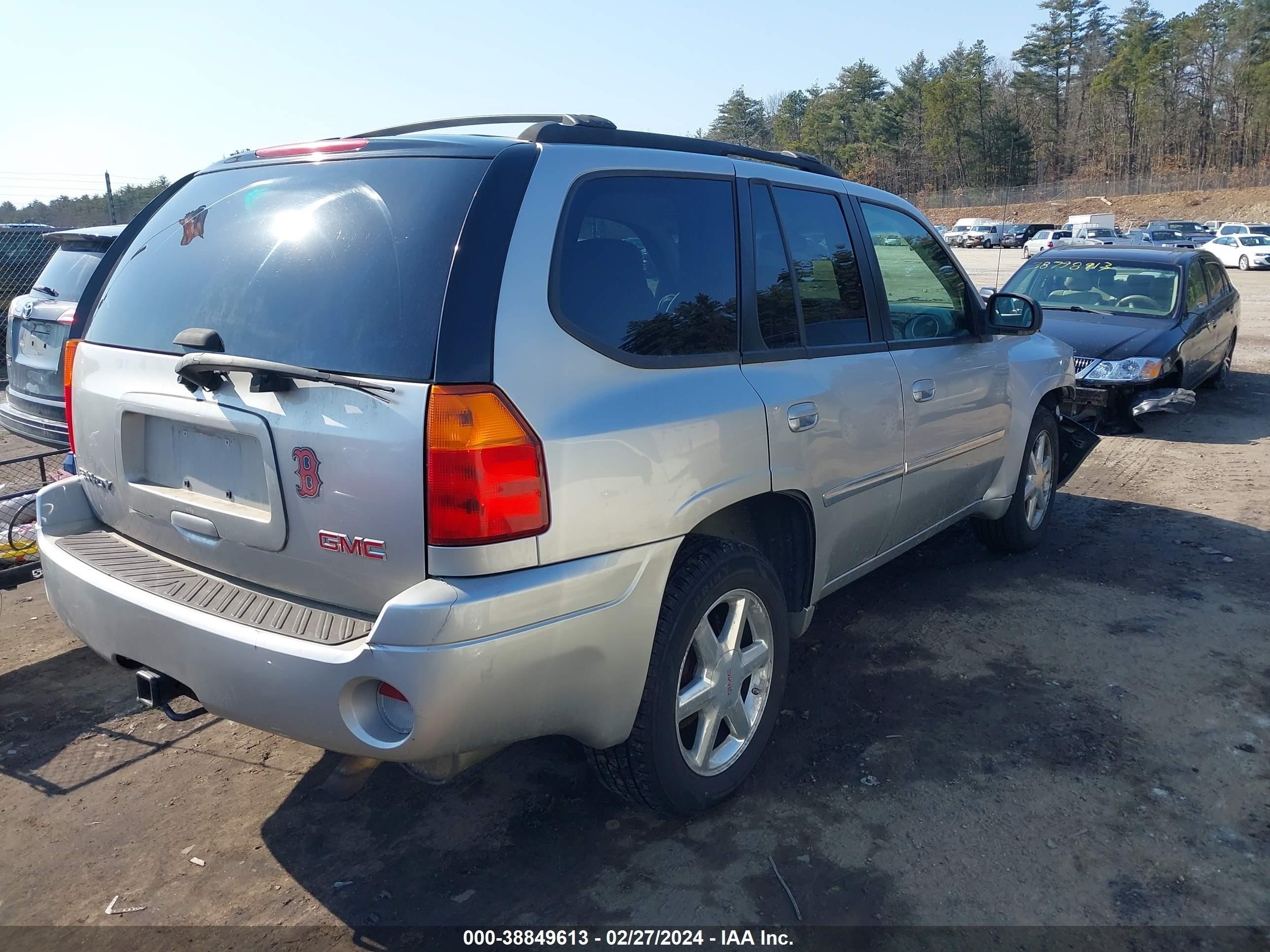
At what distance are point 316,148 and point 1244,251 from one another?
1625 inches

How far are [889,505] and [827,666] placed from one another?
78cm

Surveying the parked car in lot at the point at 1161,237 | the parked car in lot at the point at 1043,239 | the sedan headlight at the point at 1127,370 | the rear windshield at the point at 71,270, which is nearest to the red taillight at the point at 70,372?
the rear windshield at the point at 71,270

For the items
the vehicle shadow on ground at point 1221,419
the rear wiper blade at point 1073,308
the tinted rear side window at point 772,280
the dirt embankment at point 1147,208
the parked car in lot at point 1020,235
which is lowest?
the vehicle shadow on ground at point 1221,419

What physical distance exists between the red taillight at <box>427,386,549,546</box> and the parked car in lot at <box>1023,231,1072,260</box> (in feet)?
150

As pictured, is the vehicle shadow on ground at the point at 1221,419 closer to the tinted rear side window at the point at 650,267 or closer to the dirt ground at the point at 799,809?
the dirt ground at the point at 799,809

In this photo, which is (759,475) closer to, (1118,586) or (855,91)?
(1118,586)

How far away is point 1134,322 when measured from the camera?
982 centimetres

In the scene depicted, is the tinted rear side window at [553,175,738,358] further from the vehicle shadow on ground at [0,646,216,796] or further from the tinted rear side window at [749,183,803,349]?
the vehicle shadow on ground at [0,646,216,796]

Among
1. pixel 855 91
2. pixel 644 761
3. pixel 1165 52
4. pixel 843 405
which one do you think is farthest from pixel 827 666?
pixel 855 91

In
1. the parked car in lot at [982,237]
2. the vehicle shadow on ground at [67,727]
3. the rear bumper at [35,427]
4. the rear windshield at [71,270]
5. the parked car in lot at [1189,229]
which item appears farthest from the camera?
the parked car in lot at [982,237]

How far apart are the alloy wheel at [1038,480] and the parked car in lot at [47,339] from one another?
5.66 metres

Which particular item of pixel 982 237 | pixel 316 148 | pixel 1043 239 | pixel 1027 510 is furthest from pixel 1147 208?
pixel 316 148

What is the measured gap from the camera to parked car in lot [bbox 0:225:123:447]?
243 inches

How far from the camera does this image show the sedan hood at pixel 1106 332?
361 inches
